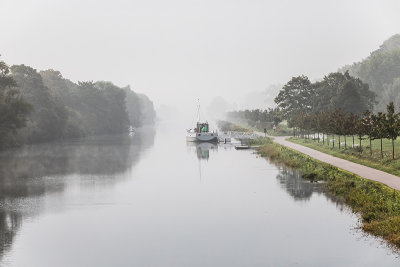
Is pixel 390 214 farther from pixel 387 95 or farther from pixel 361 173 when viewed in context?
pixel 387 95

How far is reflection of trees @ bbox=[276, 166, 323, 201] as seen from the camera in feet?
127

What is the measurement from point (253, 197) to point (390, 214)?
42.7 ft

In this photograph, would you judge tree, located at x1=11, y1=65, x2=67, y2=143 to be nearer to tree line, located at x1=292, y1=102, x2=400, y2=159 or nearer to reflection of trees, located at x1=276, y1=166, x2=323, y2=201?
tree line, located at x1=292, y1=102, x2=400, y2=159

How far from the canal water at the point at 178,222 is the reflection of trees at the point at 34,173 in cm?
10

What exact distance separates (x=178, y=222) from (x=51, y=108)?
8824 cm

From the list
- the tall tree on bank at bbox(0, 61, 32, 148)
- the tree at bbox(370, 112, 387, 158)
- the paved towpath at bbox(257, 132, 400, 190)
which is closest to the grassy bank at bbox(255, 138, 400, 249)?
the paved towpath at bbox(257, 132, 400, 190)

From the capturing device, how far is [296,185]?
43.0 meters

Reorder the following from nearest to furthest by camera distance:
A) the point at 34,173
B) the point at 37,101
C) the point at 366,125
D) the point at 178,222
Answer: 1. the point at 178,222
2. the point at 366,125
3. the point at 34,173
4. the point at 37,101

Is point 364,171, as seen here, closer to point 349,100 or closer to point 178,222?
point 178,222

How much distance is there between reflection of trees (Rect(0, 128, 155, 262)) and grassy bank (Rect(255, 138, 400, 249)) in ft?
60.1

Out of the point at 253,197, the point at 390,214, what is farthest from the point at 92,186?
the point at 390,214

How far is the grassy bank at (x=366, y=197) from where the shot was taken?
1003 inches

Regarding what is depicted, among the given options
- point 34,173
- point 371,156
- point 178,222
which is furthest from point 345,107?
point 178,222

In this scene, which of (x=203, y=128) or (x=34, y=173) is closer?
(x=34, y=173)
